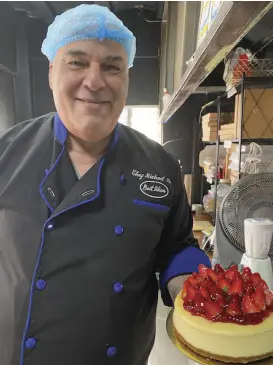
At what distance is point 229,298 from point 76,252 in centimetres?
48

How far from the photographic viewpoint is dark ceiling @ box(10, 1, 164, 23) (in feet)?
16.5

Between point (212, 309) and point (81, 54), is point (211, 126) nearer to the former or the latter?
point (81, 54)

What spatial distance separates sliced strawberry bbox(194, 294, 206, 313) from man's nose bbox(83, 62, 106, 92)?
2.36 feet

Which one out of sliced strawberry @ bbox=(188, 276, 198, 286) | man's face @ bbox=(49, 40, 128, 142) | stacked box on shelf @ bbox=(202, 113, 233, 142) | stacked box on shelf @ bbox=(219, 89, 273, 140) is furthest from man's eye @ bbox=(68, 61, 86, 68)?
stacked box on shelf @ bbox=(202, 113, 233, 142)

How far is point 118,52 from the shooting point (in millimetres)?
1106

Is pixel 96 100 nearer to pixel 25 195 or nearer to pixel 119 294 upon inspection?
pixel 25 195

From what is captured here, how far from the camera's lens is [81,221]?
3.52 feet

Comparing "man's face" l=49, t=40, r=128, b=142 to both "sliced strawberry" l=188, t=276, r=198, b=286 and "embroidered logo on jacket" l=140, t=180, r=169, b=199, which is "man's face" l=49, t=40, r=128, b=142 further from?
"sliced strawberry" l=188, t=276, r=198, b=286

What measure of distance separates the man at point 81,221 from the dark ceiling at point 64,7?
426cm

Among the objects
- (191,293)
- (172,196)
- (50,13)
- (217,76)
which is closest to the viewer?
(191,293)

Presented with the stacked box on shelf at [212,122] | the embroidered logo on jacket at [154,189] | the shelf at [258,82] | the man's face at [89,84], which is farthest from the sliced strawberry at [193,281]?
the stacked box on shelf at [212,122]

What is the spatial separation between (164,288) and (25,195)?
24.2 inches

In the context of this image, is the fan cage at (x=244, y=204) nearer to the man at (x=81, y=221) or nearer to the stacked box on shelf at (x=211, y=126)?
the man at (x=81, y=221)

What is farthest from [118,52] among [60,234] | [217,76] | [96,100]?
[217,76]
